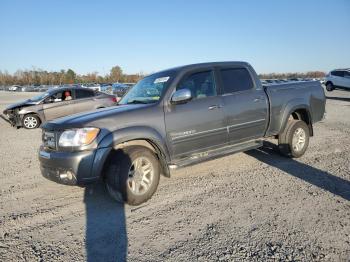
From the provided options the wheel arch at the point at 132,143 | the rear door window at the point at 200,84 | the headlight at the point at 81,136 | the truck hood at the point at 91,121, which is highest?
the rear door window at the point at 200,84

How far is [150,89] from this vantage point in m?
5.12

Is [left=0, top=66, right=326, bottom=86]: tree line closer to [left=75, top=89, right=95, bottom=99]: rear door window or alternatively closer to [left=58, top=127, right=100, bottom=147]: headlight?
[left=75, top=89, right=95, bottom=99]: rear door window

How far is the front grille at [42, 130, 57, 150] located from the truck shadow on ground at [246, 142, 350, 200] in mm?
3894

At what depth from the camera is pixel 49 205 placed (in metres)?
4.46

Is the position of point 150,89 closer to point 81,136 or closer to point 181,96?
point 181,96

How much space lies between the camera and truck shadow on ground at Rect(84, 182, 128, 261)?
313 centimetres

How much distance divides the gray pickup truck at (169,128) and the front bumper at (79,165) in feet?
0.04

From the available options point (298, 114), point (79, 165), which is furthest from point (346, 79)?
point (79, 165)

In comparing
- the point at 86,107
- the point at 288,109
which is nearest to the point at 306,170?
the point at 288,109

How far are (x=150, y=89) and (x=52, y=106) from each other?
323 inches

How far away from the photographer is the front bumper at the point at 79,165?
397 centimetres

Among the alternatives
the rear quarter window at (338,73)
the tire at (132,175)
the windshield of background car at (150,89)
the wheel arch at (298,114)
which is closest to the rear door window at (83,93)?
the windshield of background car at (150,89)

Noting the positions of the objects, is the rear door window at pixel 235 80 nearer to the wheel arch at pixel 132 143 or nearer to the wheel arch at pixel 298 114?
the wheel arch at pixel 298 114

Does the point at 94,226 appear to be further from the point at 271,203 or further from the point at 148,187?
the point at 271,203
